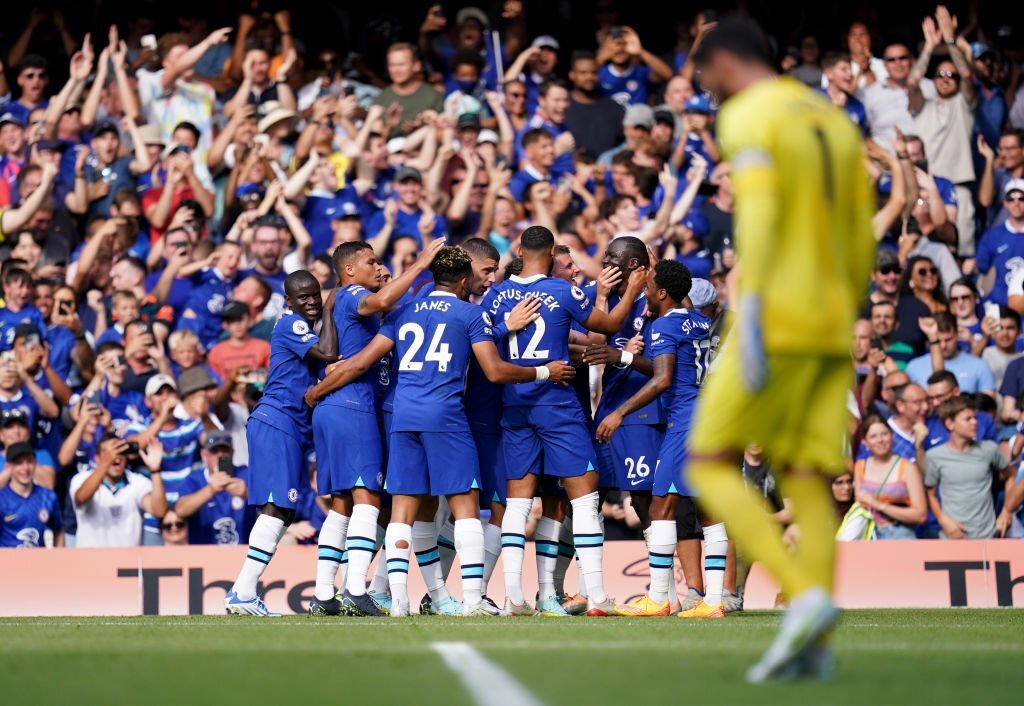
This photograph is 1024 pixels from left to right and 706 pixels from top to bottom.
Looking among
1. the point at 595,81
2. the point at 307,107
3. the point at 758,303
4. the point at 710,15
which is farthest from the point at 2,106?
the point at 758,303

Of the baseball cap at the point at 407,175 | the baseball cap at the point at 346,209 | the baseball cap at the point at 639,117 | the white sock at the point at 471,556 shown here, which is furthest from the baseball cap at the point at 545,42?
the white sock at the point at 471,556

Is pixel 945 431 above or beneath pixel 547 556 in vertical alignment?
above

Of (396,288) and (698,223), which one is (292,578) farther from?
(698,223)

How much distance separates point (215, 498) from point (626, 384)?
4.30 metres

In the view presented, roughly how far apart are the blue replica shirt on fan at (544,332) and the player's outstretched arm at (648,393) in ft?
0.89

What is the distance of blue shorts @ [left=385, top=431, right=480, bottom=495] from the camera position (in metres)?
9.95

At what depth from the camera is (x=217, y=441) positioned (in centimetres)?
1332

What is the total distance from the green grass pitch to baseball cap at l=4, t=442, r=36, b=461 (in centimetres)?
417

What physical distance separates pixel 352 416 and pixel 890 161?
27.0 feet

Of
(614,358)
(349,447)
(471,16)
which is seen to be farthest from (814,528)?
(471,16)

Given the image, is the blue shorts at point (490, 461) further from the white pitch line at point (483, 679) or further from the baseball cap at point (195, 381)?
the white pitch line at point (483, 679)

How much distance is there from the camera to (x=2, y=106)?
693 inches

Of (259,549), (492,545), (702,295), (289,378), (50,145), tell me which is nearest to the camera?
(259,549)

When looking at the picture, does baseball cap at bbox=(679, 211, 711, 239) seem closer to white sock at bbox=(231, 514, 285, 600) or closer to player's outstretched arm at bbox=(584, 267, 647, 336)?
player's outstretched arm at bbox=(584, 267, 647, 336)
